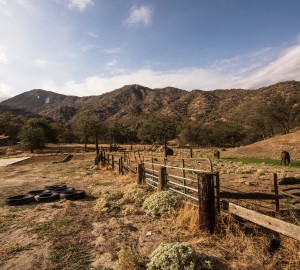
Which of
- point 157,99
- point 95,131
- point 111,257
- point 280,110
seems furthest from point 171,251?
point 157,99

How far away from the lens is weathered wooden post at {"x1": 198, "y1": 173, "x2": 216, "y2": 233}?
23.2 feet

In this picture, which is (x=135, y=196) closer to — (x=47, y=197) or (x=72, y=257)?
(x=47, y=197)

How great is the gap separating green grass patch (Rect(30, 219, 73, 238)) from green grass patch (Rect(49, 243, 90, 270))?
1.31 meters

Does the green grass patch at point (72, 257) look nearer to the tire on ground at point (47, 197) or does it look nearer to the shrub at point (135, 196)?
the shrub at point (135, 196)

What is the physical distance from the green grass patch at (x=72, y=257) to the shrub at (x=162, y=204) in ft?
9.85

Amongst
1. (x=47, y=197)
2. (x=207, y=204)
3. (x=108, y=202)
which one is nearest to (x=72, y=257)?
(x=207, y=204)

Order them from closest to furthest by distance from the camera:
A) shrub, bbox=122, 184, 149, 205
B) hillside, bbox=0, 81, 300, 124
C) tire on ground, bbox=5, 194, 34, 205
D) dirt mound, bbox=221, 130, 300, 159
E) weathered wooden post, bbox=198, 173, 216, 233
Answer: weathered wooden post, bbox=198, 173, 216, 233
shrub, bbox=122, 184, 149, 205
tire on ground, bbox=5, 194, 34, 205
dirt mound, bbox=221, 130, 300, 159
hillside, bbox=0, 81, 300, 124

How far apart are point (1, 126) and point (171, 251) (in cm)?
10157

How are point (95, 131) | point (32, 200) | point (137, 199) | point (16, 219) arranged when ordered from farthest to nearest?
point (95, 131) → point (32, 200) → point (137, 199) → point (16, 219)

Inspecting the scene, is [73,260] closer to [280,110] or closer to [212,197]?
[212,197]

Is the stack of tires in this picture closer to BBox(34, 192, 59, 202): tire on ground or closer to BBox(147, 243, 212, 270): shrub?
BBox(34, 192, 59, 202): tire on ground

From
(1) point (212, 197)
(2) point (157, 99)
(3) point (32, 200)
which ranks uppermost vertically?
(2) point (157, 99)

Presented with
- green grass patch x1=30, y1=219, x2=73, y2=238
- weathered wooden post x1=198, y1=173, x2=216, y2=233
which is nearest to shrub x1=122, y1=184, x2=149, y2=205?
green grass patch x1=30, y1=219, x2=73, y2=238

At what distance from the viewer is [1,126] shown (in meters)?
92.5
